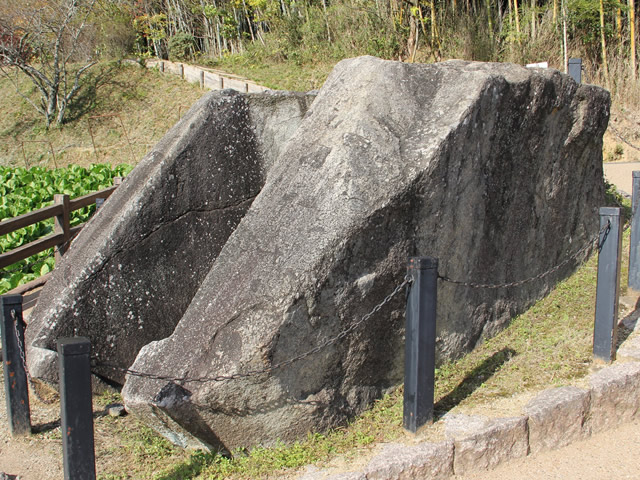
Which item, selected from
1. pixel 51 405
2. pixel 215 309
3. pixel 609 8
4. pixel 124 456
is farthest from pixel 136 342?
pixel 609 8

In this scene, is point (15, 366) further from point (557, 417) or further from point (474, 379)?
point (557, 417)

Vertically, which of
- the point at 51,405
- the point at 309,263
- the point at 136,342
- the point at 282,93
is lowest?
the point at 51,405

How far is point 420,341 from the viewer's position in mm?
3156

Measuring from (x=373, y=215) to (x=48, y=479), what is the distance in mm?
2267

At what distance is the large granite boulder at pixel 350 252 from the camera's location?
3.20 meters

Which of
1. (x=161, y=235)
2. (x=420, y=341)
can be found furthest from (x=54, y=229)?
(x=420, y=341)

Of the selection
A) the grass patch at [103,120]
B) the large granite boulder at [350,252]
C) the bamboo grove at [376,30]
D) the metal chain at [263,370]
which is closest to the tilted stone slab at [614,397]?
the large granite boulder at [350,252]

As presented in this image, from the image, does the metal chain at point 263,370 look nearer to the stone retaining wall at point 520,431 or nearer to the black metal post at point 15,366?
the stone retaining wall at point 520,431

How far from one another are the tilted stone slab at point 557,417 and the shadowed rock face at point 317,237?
0.73 metres

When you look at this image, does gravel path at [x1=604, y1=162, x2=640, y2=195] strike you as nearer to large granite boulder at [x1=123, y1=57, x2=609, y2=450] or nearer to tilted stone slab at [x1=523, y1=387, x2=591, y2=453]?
large granite boulder at [x1=123, y1=57, x2=609, y2=450]

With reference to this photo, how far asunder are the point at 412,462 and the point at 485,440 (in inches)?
17.2

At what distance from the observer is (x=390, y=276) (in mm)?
3566

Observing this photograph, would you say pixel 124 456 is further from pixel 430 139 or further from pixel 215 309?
pixel 430 139

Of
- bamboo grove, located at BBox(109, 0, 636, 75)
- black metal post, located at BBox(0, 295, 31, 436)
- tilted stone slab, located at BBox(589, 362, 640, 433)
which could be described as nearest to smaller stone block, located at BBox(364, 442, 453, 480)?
tilted stone slab, located at BBox(589, 362, 640, 433)
